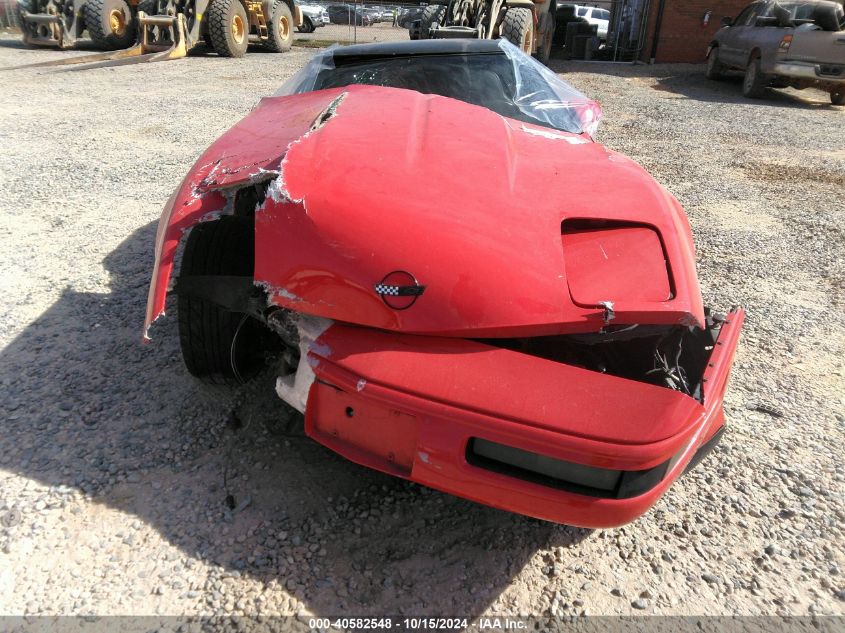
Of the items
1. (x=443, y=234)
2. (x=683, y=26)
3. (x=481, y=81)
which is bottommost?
(x=683, y=26)

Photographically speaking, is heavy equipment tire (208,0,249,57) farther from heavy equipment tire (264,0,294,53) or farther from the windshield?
the windshield

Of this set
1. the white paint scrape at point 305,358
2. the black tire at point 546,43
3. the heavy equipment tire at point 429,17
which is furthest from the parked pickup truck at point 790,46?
the white paint scrape at point 305,358

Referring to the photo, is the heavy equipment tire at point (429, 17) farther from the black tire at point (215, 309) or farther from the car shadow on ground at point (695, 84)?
the black tire at point (215, 309)

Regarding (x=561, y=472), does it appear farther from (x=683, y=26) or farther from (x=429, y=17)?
(x=683, y=26)

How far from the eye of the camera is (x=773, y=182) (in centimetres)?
606

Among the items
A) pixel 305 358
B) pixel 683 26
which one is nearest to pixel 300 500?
pixel 305 358

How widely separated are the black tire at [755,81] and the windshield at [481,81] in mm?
9417

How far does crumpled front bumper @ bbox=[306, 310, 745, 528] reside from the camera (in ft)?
4.83

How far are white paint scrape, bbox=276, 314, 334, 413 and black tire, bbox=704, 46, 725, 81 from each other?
13.9 meters

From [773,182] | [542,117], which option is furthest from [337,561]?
[773,182]

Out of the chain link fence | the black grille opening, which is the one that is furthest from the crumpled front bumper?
the chain link fence

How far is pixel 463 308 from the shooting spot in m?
1.68

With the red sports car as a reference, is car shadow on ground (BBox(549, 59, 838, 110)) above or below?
below

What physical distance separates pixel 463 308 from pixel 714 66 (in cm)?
1394
